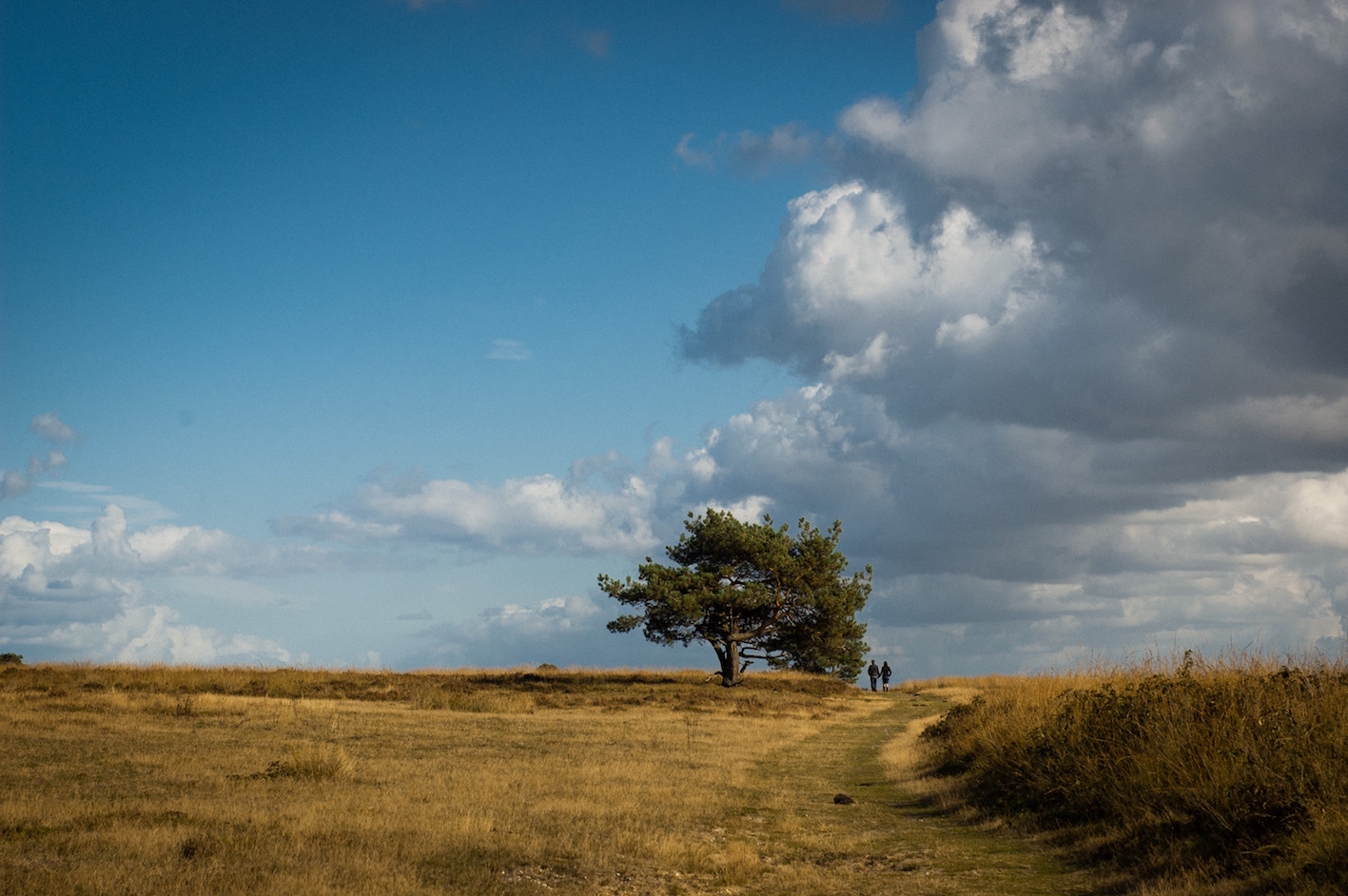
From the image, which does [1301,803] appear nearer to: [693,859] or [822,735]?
[693,859]

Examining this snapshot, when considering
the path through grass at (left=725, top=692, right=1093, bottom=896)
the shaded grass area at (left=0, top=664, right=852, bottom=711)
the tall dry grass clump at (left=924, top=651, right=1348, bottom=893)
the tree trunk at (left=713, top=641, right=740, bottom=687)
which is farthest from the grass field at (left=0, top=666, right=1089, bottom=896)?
the tree trunk at (left=713, top=641, right=740, bottom=687)

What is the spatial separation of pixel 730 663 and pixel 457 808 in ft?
123

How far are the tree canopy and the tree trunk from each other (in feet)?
0.17

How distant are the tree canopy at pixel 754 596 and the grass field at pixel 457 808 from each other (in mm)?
15593

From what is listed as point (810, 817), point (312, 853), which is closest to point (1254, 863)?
point (810, 817)

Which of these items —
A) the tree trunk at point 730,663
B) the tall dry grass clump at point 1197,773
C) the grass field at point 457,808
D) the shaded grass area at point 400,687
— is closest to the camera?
the tall dry grass clump at point 1197,773

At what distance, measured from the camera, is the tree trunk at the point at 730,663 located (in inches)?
1981

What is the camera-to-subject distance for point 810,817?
15.4 meters

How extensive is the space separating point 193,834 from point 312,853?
1.81 m

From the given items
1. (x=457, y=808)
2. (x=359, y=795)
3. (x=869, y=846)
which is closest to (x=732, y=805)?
(x=869, y=846)

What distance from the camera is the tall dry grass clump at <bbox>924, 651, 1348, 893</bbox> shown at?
934 centimetres

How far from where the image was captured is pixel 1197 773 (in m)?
11.3

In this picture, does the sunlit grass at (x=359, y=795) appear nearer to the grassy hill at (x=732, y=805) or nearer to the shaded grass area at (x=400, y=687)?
the grassy hill at (x=732, y=805)

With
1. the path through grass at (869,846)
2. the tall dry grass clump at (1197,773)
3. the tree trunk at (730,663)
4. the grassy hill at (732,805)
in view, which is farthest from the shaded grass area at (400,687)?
the tall dry grass clump at (1197,773)
